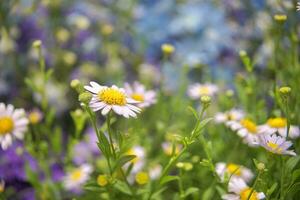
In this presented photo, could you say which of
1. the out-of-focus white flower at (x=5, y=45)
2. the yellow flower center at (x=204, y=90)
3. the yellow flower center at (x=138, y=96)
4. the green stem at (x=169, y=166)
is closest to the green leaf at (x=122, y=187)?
the green stem at (x=169, y=166)

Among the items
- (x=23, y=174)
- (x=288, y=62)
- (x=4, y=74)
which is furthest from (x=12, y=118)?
(x=4, y=74)

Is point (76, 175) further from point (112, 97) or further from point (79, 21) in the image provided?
point (79, 21)

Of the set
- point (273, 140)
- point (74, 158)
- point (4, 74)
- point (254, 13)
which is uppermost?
point (4, 74)

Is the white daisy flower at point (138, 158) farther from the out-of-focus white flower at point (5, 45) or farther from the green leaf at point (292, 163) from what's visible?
the out-of-focus white flower at point (5, 45)

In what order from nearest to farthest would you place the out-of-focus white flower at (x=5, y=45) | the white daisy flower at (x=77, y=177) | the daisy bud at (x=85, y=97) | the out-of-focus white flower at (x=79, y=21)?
the daisy bud at (x=85, y=97) → the white daisy flower at (x=77, y=177) → the out-of-focus white flower at (x=5, y=45) → the out-of-focus white flower at (x=79, y=21)

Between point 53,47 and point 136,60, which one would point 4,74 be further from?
point 136,60

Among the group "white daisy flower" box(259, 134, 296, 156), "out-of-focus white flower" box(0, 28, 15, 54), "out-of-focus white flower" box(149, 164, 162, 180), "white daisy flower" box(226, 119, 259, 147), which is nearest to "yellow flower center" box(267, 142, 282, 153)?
"white daisy flower" box(259, 134, 296, 156)
